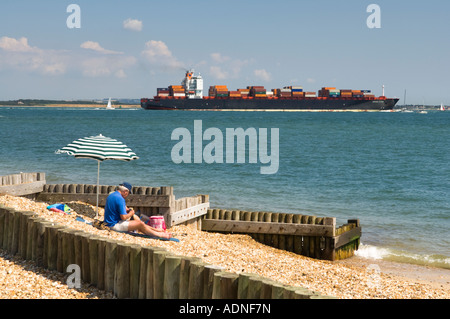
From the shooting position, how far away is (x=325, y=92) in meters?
196

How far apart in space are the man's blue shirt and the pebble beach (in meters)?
0.27

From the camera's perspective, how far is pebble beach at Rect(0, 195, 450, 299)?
7398 millimetres

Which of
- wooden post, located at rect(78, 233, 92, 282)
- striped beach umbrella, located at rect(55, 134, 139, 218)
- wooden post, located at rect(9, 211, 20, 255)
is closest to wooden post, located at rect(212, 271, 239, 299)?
wooden post, located at rect(78, 233, 92, 282)

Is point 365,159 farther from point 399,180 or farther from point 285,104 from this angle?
point 285,104

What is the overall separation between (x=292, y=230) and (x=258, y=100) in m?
174

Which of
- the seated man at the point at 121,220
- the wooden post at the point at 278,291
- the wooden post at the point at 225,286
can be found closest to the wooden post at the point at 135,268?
the wooden post at the point at 225,286

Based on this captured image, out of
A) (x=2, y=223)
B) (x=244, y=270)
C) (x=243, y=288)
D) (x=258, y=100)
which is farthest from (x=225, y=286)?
(x=258, y=100)

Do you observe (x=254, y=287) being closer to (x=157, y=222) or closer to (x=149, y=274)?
(x=149, y=274)

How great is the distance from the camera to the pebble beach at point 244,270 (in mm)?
7398

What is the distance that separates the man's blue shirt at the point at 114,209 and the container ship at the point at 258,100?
173 m

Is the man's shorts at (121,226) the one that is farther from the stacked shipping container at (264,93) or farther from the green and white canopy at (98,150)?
the stacked shipping container at (264,93)

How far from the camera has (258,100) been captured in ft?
609

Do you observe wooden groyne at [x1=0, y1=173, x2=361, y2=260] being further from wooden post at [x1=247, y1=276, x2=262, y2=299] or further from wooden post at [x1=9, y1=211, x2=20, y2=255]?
wooden post at [x1=247, y1=276, x2=262, y2=299]
